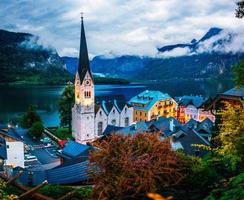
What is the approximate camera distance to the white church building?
1880 inches

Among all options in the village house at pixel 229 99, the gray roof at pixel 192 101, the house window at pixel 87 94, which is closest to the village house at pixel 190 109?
the gray roof at pixel 192 101

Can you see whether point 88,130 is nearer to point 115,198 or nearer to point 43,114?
point 43,114

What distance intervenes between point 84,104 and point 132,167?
132ft

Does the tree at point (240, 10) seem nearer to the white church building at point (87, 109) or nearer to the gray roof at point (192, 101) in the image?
the white church building at point (87, 109)

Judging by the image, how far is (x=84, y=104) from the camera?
47.8 meters

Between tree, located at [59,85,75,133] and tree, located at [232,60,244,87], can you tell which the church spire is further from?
tree, located at [232,60,244,87]

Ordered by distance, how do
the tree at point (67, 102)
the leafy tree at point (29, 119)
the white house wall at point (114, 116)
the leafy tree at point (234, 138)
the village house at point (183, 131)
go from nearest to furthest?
the leafy tree at point (234, 138), the village house at point (183, 131), the white house wall at point (114, 116), the leafy tree at point (29, 119), the tree at point (67, 102)

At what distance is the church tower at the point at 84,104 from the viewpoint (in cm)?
4766

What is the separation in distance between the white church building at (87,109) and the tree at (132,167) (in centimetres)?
3881

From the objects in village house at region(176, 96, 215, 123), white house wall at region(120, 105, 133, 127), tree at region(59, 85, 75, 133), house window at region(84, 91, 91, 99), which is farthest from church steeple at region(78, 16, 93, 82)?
village house at region(176, 96, 215, 123)

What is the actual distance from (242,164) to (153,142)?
13.4 feet

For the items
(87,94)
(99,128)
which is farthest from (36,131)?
(99,128)

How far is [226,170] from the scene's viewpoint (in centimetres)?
1210

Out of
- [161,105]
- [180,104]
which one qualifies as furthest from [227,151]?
[180,104]
